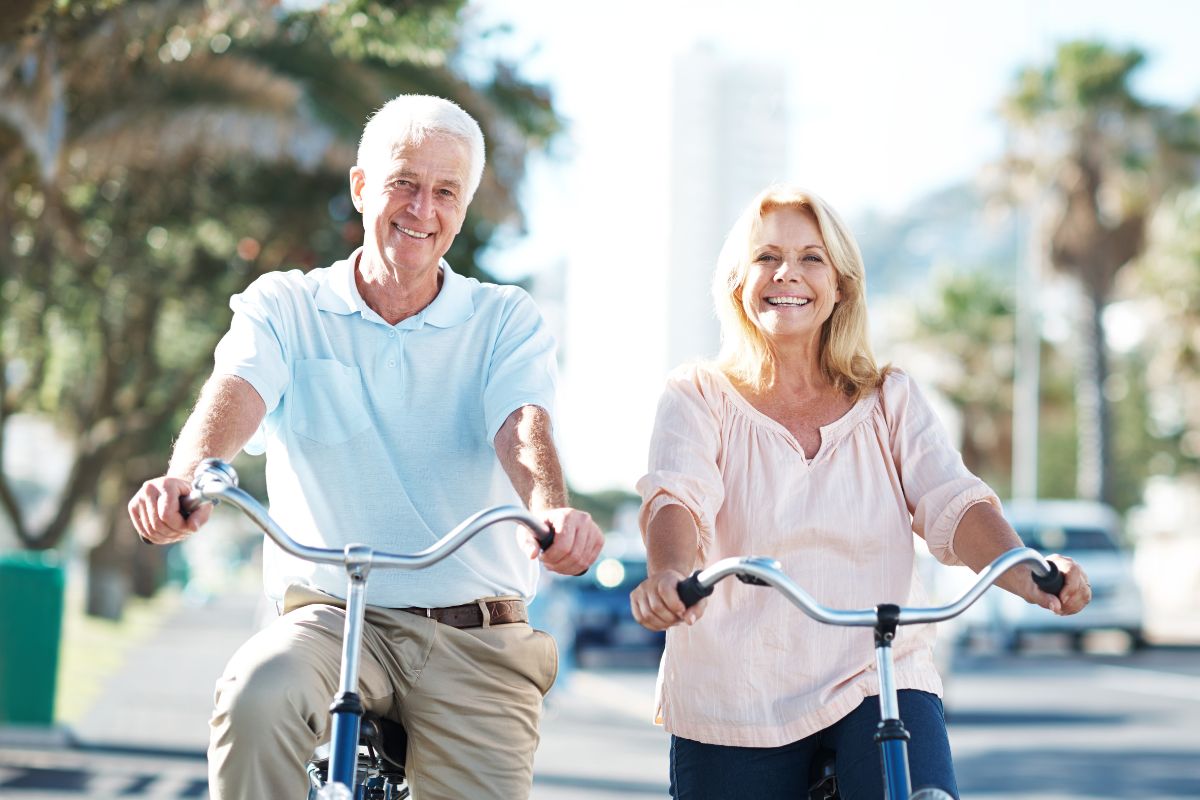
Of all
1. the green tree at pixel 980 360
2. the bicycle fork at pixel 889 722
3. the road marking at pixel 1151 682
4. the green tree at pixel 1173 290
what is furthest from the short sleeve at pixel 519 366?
the green tree at pixel 980 360

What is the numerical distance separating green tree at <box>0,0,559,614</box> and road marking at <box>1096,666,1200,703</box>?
9.32 metres

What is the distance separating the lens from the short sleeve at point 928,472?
167 inches

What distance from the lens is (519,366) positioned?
4211 millimetres

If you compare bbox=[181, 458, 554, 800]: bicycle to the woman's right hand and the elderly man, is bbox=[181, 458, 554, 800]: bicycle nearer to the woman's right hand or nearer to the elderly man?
the woman's right hand

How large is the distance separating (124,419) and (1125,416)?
41833mm

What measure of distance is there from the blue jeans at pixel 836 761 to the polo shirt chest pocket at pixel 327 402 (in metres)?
1.05

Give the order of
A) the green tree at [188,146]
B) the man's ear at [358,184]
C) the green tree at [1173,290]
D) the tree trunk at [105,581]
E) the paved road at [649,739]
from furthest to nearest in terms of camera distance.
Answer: the green tree at [1173,290] < the tree trunk at [105,581] < the paved road at [649,739] < the green tree at [188,146] < the man's ear at [358,184]

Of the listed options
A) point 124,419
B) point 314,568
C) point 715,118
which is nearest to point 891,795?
point 314,568

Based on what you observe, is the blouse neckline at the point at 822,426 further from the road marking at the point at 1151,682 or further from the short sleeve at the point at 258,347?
the road marking at the point at 1151,682

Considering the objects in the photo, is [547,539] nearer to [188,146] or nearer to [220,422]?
[220,422]

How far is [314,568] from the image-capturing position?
4145mm

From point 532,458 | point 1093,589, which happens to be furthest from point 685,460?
point 1093,589

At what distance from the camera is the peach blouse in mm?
4160

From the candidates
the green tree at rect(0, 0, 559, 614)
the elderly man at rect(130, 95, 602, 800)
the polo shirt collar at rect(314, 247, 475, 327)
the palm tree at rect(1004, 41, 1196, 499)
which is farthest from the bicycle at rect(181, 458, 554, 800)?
the palm tree at rect(1004, 41, 1196, 499)
